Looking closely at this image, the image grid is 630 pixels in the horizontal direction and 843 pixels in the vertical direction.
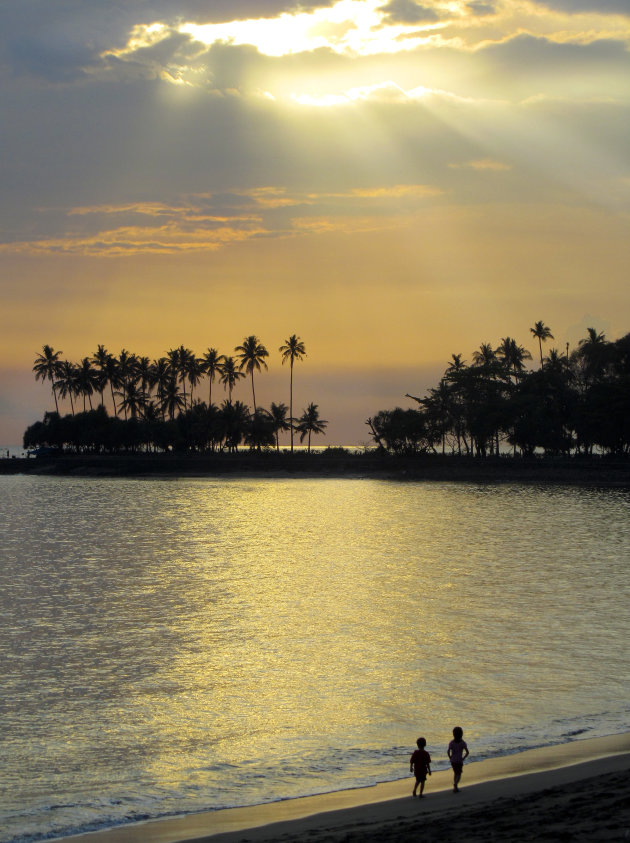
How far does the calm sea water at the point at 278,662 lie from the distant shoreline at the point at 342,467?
199 feet

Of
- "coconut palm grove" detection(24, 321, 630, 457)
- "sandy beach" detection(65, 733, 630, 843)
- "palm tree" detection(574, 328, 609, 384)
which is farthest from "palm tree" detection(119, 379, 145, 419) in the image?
"sandy beach" detection(65, 733, 630, 843)

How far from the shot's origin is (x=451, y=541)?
58.1 m

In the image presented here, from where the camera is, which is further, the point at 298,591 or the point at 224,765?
the point at 298,591

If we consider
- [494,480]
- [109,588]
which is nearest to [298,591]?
[109,588]

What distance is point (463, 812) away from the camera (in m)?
13.3

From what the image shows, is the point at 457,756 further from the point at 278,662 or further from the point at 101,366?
the point at 101,366

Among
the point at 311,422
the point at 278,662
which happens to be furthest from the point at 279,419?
the point at 278,662

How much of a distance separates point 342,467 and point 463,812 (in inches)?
5190

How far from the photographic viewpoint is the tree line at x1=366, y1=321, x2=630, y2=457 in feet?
387

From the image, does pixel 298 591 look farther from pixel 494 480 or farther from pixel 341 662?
pixel 494 480

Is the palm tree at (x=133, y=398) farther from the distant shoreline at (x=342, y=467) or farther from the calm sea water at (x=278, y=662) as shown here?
the calm sea water at (x=278, y=662)

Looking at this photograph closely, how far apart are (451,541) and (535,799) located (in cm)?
4486

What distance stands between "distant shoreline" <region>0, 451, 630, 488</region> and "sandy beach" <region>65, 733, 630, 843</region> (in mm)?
102282

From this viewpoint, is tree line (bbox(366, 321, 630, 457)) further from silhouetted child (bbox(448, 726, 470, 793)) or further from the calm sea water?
silhouetted child (bbox(448, 726, 470, 793))
